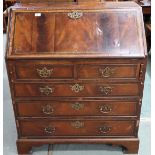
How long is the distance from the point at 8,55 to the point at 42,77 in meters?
0.30

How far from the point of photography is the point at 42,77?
6.86 ft

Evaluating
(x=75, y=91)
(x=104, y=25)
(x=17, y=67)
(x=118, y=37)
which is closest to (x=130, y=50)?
(x=118, y=37)

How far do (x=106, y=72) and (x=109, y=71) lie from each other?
24mm

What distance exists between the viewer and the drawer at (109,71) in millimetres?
2039

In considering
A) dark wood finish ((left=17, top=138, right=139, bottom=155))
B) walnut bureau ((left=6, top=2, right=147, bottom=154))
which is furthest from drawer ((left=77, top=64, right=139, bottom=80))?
dark wood finish ((left=17, top=138, right=139, bottom=155))

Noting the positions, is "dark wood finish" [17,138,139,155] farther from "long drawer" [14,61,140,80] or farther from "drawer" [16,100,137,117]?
"long drawer" [14,61,140,80]

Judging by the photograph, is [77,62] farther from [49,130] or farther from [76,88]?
[49,130]

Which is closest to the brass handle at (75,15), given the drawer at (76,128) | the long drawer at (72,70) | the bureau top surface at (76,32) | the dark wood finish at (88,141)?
the bureau top surface at (76,32)

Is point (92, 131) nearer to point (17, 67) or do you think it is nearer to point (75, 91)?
point (75, 91)

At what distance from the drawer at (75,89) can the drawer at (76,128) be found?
0.27 metres

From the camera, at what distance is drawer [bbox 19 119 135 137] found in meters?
2.30

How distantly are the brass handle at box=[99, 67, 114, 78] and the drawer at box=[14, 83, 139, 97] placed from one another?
8cm

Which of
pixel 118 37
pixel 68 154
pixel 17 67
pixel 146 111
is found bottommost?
pixel 68 154

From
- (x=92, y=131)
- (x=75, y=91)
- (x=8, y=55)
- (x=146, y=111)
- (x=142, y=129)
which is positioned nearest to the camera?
(x=8, y=55)
